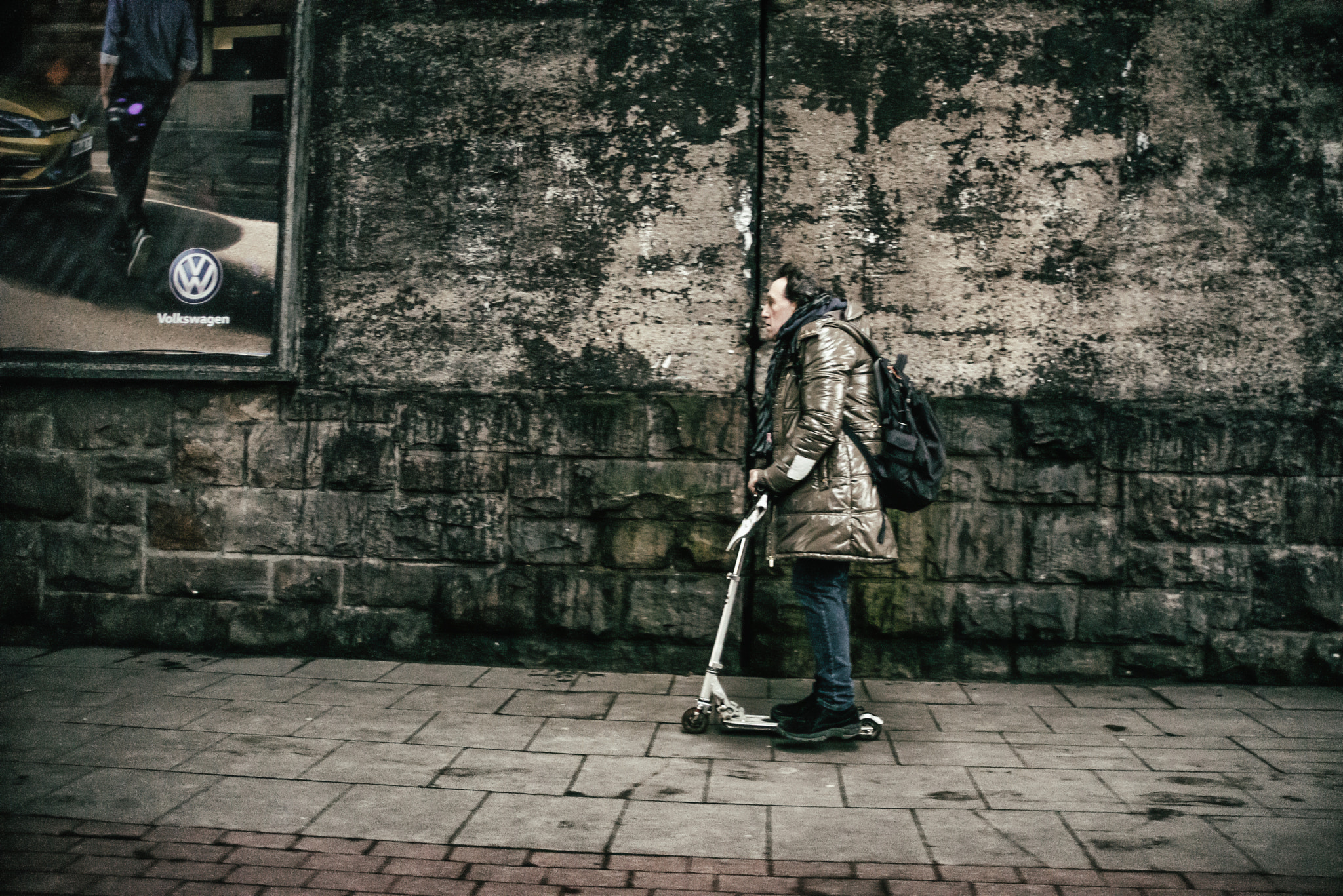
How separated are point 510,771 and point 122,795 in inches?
53.3

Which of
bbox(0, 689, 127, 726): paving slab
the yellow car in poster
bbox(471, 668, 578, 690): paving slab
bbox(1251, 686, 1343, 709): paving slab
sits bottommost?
bbox(0, 689, 127, 726): paving slab

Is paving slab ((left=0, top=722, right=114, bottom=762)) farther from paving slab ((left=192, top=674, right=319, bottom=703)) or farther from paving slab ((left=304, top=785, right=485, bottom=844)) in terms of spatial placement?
paving slab ((left=304, top=785, right=485, bottom=844))

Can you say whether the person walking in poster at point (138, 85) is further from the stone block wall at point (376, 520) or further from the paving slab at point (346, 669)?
the paving slab at point (346, 669)

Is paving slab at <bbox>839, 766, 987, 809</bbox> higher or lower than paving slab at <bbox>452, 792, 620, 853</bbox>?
higher

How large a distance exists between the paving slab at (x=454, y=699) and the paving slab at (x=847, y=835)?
1.73m

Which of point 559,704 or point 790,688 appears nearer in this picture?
point 559,704

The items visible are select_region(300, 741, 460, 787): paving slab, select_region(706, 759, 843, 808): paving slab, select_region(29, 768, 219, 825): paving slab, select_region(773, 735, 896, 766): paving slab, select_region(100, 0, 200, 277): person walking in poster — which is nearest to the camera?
select_region(29, 768, 219, 825): paving slab

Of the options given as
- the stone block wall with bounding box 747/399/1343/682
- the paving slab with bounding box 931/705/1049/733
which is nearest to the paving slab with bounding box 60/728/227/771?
the stone block wall with bounding box 747/399/1343/682

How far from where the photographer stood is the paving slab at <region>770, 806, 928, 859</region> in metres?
3.18

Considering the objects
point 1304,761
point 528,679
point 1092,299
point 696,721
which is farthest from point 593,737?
point 1092,299

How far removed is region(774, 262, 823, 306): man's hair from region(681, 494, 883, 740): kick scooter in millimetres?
860

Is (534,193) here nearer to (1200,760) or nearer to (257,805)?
(257,805)

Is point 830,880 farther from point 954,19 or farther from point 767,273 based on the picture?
point 954,19

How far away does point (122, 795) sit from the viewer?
3.58 meters
